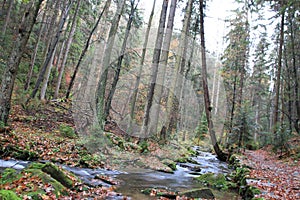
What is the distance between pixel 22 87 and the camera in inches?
631

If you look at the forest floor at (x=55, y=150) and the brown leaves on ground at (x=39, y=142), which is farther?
the brown leaves on ground at (x=39, y=142)

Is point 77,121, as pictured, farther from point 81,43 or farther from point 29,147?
point 81,43

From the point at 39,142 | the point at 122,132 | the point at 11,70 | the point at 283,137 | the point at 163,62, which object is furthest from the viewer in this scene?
the point at 122,132

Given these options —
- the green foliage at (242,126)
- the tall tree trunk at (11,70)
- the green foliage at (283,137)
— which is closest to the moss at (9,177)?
the tall tree trunk at (11,70)

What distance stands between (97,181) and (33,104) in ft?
27.6

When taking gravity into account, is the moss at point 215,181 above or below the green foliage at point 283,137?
below

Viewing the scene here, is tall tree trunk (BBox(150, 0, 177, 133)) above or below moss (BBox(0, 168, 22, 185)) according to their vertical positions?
above

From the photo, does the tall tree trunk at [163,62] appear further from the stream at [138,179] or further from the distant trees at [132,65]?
the stream at [138,179]

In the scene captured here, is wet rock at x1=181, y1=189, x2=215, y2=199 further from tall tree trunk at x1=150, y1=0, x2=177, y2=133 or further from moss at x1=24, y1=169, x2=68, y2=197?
tall tree trunk at x1=150, y1=0, x2=177, y2=133

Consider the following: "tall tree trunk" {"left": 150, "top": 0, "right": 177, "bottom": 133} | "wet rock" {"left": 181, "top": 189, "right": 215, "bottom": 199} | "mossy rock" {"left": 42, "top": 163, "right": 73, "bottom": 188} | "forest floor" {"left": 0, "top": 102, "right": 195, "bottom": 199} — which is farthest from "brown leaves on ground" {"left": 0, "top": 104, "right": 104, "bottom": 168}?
"tall tree trunk" {"left": 150, "top": 0, "right": 177, "bottom": 133}

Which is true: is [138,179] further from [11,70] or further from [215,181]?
[11,70]

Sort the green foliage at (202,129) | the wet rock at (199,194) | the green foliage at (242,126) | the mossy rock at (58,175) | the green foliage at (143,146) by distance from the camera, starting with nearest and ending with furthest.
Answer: the mossy rock at (58,175) < the wet rock at (199,194) < the green foliage at (143,146) < the green foliage at (242,126) < the green foliage at (202,129)

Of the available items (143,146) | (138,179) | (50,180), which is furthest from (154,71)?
(50,180)

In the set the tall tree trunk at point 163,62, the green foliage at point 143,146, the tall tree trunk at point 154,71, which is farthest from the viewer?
the tall tree trunk at point 163,62
